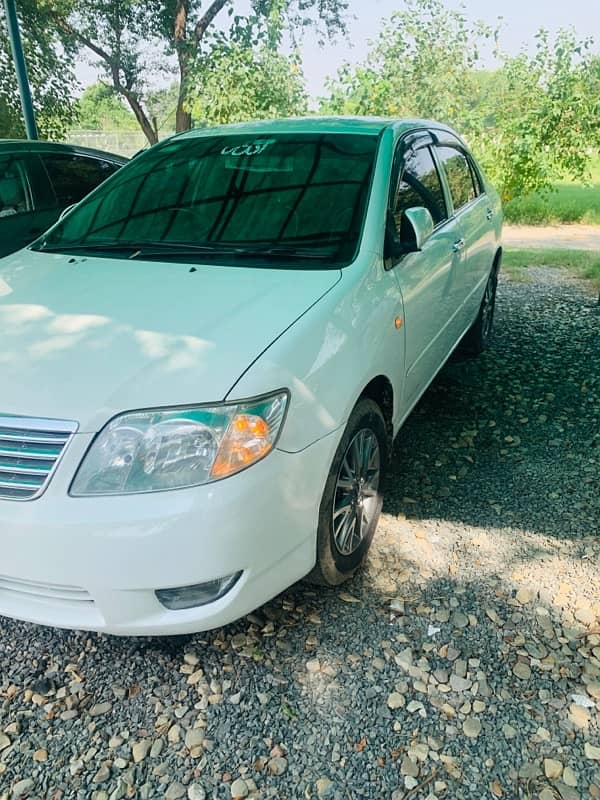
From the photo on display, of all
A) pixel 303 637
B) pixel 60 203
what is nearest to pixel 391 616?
pixel 303 637

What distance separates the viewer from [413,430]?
3.96 metres

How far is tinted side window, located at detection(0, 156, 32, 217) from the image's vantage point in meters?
5.06

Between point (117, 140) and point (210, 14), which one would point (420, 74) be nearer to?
point (210, 14)

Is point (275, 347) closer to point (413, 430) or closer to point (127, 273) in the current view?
point (127, 273)

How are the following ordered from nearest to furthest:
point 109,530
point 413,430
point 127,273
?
point 109,530, point 127,273, point 413,430

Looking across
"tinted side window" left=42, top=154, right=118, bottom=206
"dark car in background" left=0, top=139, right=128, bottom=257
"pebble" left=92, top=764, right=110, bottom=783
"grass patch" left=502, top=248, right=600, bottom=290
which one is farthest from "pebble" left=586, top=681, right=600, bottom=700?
"grass patch" left=502, top=248, right=600, bottom=290

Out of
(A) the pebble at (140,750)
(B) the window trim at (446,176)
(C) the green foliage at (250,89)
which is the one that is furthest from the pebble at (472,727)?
(C) the green foliage at (250,89)

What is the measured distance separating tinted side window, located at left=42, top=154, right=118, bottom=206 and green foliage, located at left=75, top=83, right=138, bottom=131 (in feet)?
29.8

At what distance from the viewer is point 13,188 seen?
516 centimetres

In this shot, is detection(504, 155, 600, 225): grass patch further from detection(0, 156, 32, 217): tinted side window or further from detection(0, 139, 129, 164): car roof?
detection(0, 156, 32, 217): tinted side window

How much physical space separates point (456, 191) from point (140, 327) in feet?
8.86

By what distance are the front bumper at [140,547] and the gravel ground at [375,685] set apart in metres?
0.33

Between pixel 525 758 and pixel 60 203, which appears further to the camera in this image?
pixel 60 203

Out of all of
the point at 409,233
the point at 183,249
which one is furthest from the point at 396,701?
the point at 183,249
